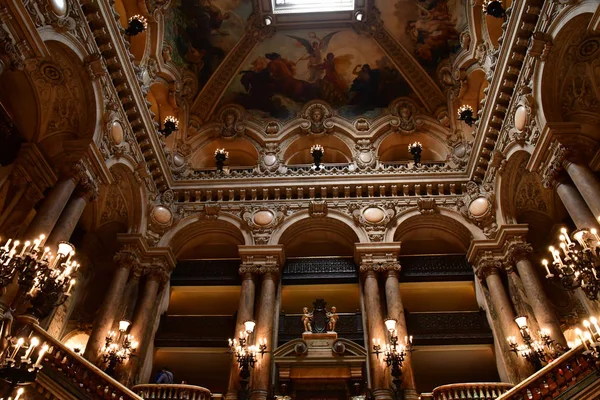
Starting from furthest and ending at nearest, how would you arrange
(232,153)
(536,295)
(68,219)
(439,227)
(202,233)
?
(232,153) < (202,233) < (439,227) < (536,295) < (68,219)

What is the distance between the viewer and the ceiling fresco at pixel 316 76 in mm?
18625

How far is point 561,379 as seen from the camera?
8.35 metres

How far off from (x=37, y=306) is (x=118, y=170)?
6.37 meters

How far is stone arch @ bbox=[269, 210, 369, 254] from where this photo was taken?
1466 cm

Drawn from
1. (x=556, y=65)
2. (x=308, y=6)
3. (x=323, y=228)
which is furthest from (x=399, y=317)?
(x=308, y=6)

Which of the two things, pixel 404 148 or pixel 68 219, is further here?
pixel 404 148

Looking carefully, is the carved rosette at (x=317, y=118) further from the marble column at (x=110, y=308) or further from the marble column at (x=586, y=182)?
the marble column at (x=586, y=182)

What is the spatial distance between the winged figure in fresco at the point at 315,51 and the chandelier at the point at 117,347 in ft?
39.7

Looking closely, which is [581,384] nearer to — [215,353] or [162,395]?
[162,395]

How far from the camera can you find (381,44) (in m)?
18.4

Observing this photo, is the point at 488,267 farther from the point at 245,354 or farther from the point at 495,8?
the point at 245,354

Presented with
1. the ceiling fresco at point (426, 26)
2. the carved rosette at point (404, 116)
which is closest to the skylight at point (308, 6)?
the ceiling fresco at point (426, 26)

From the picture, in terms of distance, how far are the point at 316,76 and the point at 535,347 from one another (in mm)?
12857

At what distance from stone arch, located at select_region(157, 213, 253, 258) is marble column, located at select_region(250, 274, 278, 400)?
1643 millimetres
